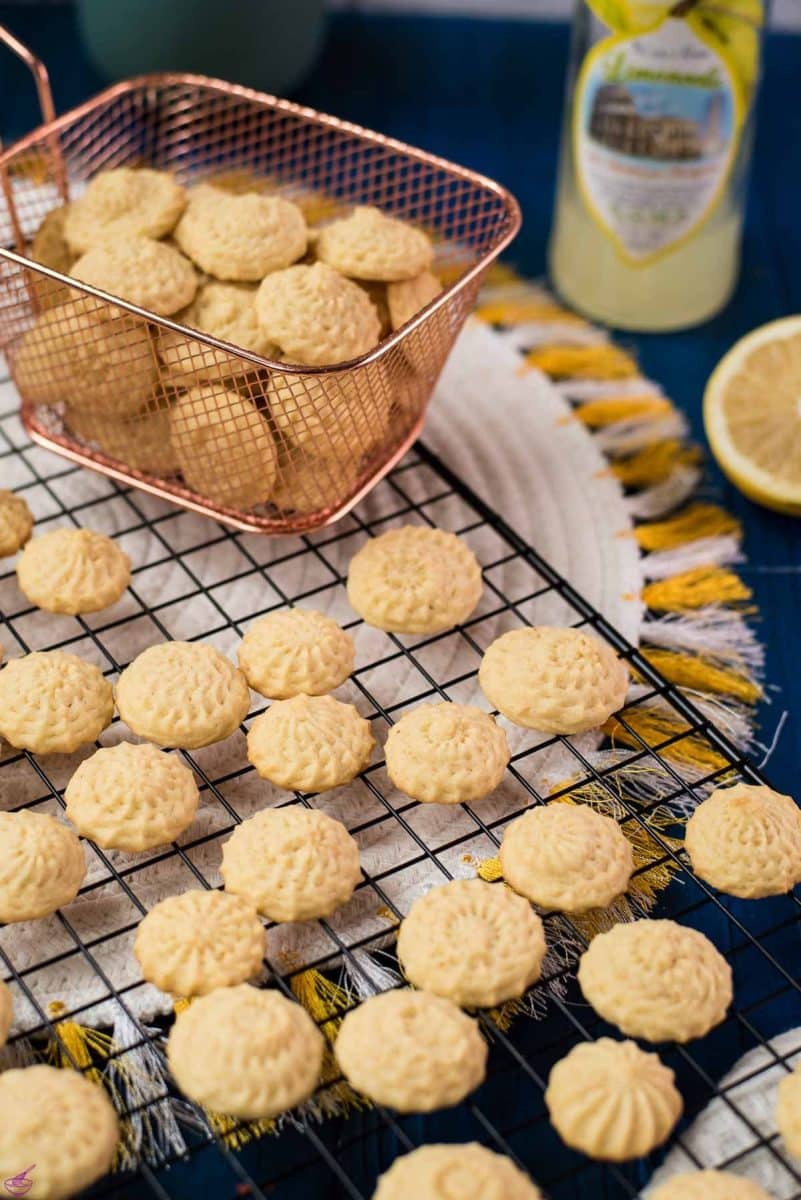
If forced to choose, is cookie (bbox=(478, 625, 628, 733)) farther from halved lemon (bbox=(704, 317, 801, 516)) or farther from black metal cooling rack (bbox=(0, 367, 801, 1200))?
halved lemon (bbox=(704, 317, 801, 516))

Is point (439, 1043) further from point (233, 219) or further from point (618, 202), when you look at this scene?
point (618, 202)

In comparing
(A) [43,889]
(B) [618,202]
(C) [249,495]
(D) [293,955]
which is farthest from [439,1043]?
(B) [618,202]

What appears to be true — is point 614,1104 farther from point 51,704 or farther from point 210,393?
point 210,393

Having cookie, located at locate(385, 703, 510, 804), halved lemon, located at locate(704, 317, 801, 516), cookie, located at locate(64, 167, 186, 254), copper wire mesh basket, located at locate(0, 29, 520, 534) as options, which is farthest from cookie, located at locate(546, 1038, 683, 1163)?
cookie, located at locate(64, 167, 186, 254)

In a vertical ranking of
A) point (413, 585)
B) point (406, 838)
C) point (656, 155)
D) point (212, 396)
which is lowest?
point (406, 838)

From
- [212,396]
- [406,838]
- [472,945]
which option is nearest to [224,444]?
[212,396]
